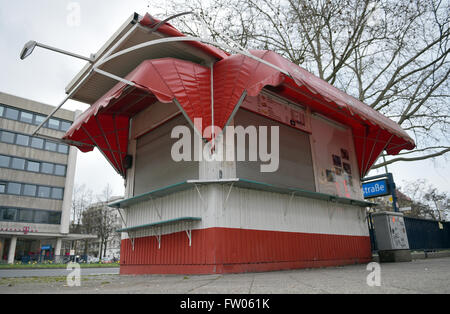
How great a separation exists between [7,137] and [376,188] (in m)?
41.0

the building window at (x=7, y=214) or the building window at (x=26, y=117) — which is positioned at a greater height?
the building window at (x=26, y=117)

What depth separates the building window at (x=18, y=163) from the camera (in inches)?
→ 1514

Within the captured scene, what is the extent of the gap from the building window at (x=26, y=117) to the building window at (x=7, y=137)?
230 centimetres

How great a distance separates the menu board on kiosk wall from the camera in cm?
967

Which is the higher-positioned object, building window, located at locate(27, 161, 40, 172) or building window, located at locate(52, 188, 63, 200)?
building window, located at locate(27, 161, 40, 172)

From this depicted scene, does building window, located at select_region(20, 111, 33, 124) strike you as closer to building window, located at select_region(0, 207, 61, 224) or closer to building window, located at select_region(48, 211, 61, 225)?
building window, located at select_region(0, 207, 61, 224)

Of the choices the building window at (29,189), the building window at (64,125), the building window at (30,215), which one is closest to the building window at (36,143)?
the building window at (64,125)

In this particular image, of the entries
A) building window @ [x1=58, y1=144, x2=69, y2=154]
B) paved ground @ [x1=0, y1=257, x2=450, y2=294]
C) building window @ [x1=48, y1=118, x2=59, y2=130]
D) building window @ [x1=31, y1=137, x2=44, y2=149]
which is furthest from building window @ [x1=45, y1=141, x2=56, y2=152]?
paved ground @ [x1=0, y1=257, x2=450, y2=294]

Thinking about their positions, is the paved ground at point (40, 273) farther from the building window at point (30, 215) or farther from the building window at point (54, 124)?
the building window at point (54, 124)

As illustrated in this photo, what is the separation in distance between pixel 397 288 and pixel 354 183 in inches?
398

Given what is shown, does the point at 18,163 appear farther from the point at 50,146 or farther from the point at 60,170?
the point at 60,170

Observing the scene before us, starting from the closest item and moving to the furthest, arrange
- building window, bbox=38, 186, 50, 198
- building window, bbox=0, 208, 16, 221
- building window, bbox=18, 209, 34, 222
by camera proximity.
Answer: building window, bbox=0, 208, 16, 221 < building window, bbox=18, 209, 34, 222 < building window, bbox=38, 186, 50, 198

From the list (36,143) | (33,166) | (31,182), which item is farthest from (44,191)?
(36,143)

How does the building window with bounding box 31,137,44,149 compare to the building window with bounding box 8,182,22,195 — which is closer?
the building window with bounding box 8,182,22,195
